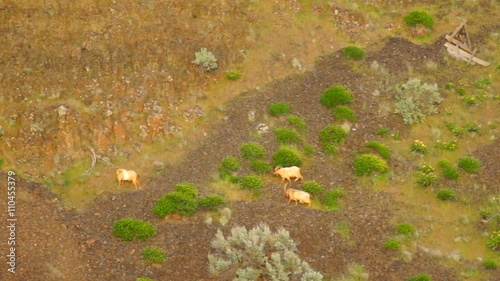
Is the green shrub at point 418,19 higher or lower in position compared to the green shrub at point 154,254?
higher

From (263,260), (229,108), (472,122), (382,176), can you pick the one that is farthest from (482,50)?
(263,260)

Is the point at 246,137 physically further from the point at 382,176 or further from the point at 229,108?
the point at 382,176

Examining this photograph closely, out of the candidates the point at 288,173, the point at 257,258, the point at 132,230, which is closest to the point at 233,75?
the point at 288,173

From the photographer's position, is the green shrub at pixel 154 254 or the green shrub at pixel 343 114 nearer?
the green shrub at pixel 154 254

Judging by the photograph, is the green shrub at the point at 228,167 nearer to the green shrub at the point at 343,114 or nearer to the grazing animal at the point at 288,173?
the grazing animal at the point at 288,173

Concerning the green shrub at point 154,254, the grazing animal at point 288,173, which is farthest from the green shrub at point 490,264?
the green shrub at point 154,254
